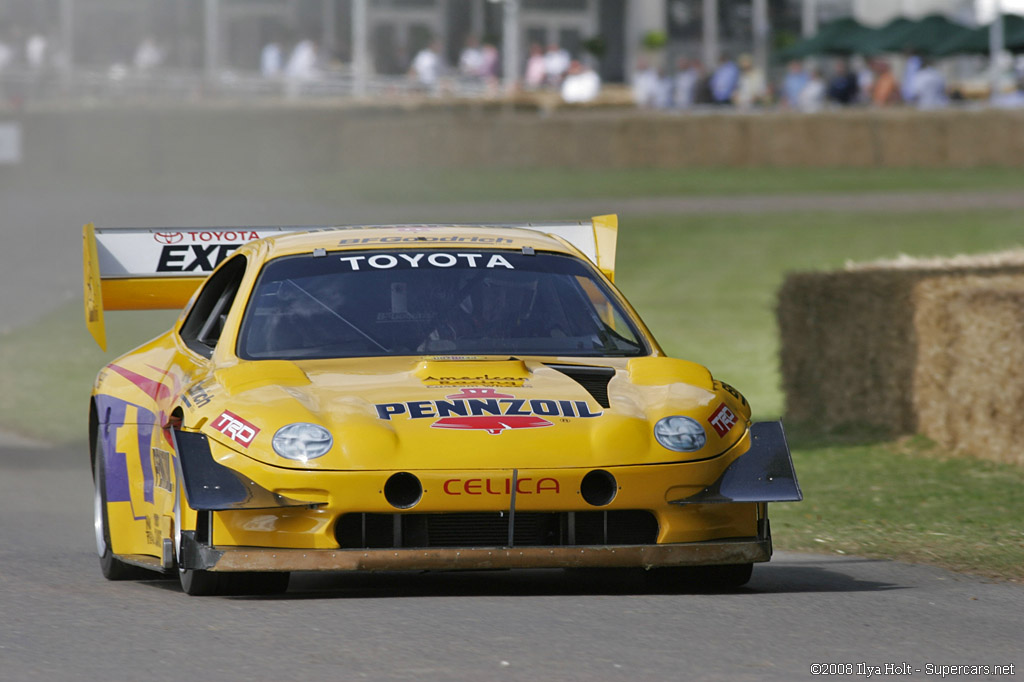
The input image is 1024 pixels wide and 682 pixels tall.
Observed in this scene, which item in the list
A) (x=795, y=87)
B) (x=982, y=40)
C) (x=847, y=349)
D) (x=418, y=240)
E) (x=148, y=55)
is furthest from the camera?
(x=148, y=55)

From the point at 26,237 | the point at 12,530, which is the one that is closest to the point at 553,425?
the point at 12,530

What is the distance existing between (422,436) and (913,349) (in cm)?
644

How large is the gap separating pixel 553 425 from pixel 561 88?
39.3 metres

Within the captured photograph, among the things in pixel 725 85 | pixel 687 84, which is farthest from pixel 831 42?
pixel 725 85

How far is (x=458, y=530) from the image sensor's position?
6.33 meters

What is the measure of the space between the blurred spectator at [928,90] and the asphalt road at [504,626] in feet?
101

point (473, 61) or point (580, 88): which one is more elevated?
point (473, 61)

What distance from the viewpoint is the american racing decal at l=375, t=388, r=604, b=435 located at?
6.35m

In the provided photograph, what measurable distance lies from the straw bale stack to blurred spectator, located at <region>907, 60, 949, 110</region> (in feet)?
78.2

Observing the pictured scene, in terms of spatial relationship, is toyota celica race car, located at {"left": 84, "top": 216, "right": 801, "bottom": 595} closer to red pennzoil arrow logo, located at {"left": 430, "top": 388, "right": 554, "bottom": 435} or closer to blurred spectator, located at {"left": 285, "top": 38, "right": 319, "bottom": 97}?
red pennzoil arrow logo, located at {"left": 430, "top": 388, "right": 554, "bottom": 435}

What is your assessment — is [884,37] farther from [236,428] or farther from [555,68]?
[236,428]

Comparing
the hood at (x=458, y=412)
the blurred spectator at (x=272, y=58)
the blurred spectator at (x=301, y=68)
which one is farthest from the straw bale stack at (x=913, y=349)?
the blurred spectator at (x=272, y=58)

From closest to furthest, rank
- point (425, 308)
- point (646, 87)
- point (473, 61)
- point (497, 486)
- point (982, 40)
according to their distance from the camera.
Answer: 1. point (497, 486)
2. point (425, 308)
3. point (982, 40)
4. point (646, 87)
5. point (473, 61)

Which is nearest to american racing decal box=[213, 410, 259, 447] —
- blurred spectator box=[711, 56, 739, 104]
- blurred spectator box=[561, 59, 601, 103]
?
blurred spectator box=[711, 56, 739, 104]
